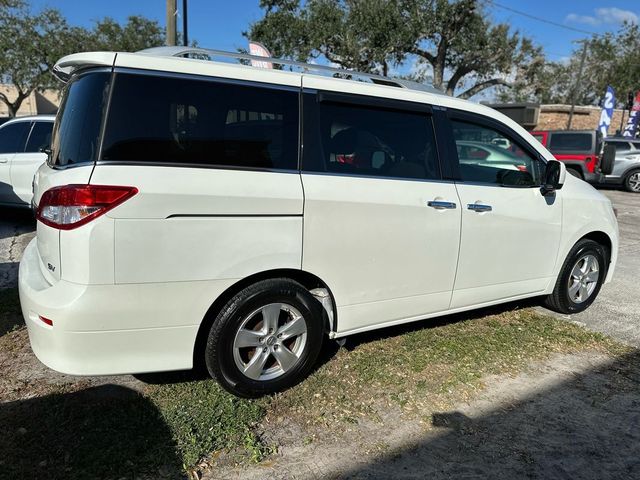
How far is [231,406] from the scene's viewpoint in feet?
9.98

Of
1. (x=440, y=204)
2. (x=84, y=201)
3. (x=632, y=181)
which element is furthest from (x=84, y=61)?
(x=632, y=181)

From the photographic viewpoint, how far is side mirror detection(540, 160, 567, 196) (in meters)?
4.07

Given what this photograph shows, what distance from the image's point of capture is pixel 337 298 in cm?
329

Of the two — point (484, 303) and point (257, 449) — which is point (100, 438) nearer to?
point (257, 449)

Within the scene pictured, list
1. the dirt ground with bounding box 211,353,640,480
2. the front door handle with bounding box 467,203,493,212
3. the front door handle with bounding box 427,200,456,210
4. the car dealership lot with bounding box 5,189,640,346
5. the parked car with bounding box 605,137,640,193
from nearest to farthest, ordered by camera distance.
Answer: the dirt ground with bounding box 211,353,640,480, the front door handle with bounding box 427,200,456,210, the front door handle with bounding box 467,203,493,212, the car dealership lot with bounding box 5,189,640,346, the parked car with bounding box 605,137,640,193

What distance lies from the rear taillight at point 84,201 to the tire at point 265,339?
0.85m

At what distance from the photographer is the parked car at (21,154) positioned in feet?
25.1

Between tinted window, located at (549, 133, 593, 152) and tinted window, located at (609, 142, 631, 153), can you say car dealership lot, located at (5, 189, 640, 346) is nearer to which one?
tinted window, located at (549, 133, 593, 152)

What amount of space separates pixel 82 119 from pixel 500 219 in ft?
9.58

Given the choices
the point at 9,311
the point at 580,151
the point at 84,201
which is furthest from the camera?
the point at 580,151

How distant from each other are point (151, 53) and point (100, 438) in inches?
83.4

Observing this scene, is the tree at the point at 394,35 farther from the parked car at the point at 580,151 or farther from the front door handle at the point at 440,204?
the front door handle at the point at 440,204

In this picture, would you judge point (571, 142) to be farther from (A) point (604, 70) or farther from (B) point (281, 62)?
(A) point (604, 70)

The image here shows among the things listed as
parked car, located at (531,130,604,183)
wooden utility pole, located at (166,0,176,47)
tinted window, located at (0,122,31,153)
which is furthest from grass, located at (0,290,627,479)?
parked car, located at (531,130,604,183)
